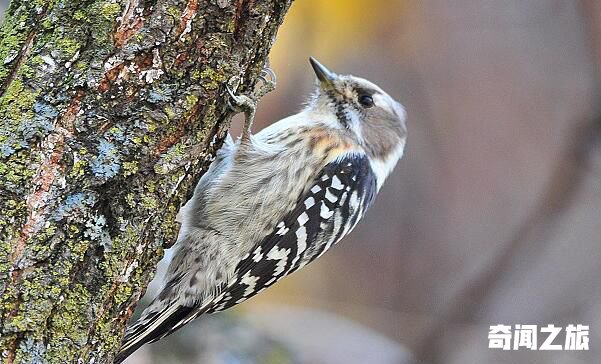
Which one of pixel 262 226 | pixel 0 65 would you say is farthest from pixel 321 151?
pixel 0 65

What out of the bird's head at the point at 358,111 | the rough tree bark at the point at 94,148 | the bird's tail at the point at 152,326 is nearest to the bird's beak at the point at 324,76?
the bird's head at the point at 358,111

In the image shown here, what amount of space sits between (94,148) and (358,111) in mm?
1500

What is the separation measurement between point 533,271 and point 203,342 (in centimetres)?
158

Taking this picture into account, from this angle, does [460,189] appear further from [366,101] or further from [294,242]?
[294,242]

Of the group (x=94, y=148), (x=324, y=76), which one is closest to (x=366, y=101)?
(x=324, y=76)

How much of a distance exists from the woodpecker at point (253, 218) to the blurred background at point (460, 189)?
1.09 meters

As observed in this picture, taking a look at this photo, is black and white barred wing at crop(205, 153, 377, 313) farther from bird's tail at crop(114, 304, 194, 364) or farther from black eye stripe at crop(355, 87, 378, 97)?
black eye stripe at crop(355, 87, 378, 97)

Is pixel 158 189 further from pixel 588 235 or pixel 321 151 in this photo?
pixel 588 235

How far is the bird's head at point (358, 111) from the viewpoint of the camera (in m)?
2.63

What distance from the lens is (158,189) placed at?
4.67 feet

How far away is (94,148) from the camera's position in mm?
1326

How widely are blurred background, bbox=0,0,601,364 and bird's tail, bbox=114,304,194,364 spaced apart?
3.83 ft

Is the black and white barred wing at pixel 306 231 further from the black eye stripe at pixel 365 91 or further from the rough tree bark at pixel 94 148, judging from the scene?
the rough tree bark at pixel 94 148

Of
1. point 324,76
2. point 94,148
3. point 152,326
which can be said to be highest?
point 324,76
